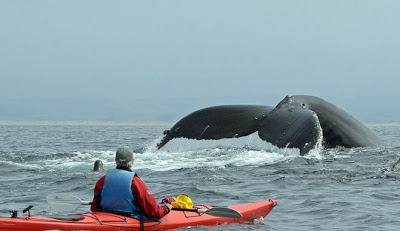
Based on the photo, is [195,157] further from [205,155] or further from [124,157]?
[124,157]

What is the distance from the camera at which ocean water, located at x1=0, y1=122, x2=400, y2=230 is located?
31.4ft

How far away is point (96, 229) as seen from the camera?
757cm

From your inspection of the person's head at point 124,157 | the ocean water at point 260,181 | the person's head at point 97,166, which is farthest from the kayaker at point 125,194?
the person's head at point 97,166

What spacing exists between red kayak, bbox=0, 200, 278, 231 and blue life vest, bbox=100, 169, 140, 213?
112 millimetres

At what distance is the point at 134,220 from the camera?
311 inches

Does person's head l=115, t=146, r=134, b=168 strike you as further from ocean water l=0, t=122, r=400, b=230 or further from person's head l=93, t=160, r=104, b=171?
person's head l=93, t=160, r=104, b=171

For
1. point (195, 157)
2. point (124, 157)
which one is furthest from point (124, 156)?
point (195, 157)

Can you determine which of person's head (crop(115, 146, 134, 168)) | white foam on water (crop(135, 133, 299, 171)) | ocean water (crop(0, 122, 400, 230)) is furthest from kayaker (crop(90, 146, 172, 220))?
white foam on water (crop(135, 133, 299, 171))

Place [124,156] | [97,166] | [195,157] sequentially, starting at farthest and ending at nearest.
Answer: [195,157]
[97,166]
[124,156]

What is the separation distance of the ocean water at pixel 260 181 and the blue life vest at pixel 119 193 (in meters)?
1.11

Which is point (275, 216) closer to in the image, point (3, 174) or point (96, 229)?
point (96, 229)

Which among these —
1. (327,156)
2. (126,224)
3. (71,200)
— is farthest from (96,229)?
(327,156)

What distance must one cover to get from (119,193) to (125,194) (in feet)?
0.21

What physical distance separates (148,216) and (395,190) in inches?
180
